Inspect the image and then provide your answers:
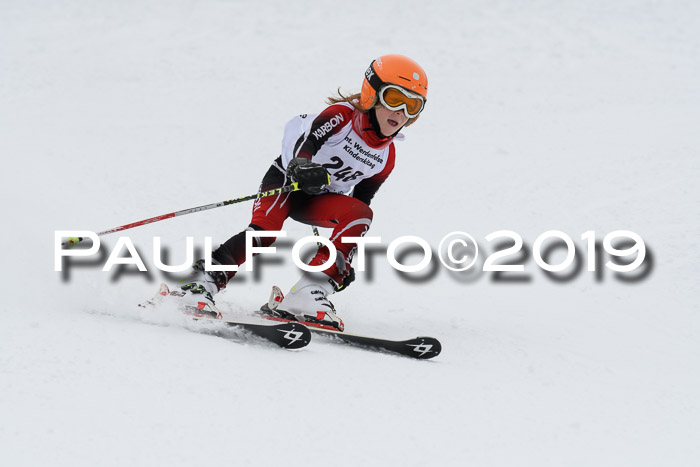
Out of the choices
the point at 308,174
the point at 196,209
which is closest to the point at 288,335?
the point at 308,174

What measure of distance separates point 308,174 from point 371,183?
0.82 m

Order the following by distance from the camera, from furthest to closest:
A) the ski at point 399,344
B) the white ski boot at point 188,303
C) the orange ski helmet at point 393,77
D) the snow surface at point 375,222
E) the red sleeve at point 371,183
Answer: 1. the red sleeve at point 371,183
2. the orange ski helmet at point 393,77
3. the white ski boot at point 188,303
4. the ski at point 399,344
5. the snow surface at point 375,222

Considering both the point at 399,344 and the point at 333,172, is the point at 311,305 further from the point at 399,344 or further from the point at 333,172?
the point at 333,172

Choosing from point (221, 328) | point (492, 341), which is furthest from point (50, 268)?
point (492, 341)

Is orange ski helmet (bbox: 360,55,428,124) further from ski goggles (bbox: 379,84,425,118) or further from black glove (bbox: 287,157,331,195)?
black glove (bbox: 287,157,331,195)

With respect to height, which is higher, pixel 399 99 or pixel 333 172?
pixel 399 99

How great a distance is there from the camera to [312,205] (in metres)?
4.56

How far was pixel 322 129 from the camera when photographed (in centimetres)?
435

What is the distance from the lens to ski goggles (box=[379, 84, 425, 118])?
4.18 metres

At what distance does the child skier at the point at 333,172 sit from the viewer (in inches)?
165

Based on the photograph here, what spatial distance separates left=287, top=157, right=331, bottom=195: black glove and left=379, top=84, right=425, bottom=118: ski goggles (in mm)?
548

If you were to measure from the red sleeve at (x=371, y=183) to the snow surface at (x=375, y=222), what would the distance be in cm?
82

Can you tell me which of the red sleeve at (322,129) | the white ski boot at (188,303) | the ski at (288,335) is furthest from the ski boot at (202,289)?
the red sleeve at (322,129)

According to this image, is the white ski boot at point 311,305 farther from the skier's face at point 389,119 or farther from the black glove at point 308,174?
the skier's face at point 389,119
